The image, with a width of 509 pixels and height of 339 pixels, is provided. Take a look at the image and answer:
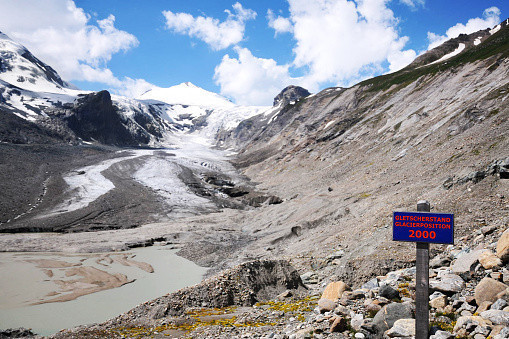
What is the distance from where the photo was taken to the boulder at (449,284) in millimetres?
7594

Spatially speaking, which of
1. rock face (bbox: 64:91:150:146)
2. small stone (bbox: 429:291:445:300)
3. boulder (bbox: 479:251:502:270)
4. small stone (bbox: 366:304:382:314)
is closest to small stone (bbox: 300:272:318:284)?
small stone (bbox: 366:304:382:314)

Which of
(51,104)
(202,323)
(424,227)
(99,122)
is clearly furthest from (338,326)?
(51,104)

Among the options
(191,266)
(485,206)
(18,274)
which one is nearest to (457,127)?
(485,206)

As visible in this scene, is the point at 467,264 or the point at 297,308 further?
the point at 297,308

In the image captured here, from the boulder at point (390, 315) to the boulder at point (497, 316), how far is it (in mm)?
1419

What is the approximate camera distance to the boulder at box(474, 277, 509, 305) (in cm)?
664

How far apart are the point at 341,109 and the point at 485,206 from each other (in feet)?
270

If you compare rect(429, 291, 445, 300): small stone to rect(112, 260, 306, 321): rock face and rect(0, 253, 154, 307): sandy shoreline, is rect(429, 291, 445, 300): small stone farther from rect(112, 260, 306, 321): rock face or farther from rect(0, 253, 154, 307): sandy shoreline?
rect(0, 253, 154, 307): sandy shoreline

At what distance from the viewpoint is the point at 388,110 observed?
6316 cm

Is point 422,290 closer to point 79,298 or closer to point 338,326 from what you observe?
point 338,326

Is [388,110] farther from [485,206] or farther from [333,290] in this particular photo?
[333,290]

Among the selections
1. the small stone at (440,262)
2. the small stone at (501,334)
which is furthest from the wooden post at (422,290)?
the small stone at (440,262)

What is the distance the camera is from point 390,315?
708 centimetres

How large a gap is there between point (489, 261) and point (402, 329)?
3383 millimetres
